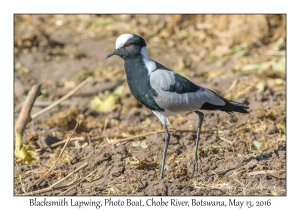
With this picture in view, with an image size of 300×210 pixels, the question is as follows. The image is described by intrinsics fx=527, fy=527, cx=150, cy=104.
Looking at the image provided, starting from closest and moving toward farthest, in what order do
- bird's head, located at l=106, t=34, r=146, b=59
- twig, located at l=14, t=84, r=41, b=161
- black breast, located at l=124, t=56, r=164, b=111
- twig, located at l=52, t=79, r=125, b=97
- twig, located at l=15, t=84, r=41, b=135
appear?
black breast, located at l=124, t=56, r=164, b=111 < bird's head, located at l=106, t=34, r=146, b=59 < twig, located at l=14, t=84, r=41, b=161 < twig, located at l=15, t=84, r=41, b=135 < twig, located at l=52, t=79, r=125, b=97

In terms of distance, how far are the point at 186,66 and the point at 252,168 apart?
13.8 ft

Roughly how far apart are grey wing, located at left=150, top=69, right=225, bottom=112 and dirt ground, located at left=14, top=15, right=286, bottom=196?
2.05 feet

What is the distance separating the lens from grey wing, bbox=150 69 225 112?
18.0 feet

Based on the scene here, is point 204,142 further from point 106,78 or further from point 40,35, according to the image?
point 40,35

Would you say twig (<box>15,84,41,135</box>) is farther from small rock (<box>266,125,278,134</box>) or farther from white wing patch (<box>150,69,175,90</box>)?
small rock (<box>266,125,278,134</box>)

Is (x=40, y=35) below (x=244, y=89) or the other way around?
the other way around

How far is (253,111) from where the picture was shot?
23.8ft

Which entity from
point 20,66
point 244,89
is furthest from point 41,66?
point 244,89

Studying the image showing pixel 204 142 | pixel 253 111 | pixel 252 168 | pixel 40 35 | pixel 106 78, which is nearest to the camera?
pixel 252 168

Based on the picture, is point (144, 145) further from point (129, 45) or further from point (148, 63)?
point (129, 45)

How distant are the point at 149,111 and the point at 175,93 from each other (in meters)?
2.30

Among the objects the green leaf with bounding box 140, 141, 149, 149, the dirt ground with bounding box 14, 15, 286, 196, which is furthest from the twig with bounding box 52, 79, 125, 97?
the green leaf with bounding box 140, 141, 149, 149

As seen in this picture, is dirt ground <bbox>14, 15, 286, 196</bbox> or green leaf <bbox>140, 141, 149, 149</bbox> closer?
dirt ground <bbox>14, 15, 286, 196</bbox>

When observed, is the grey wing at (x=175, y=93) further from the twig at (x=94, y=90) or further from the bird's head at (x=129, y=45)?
the twig at (x=94, y=90)
